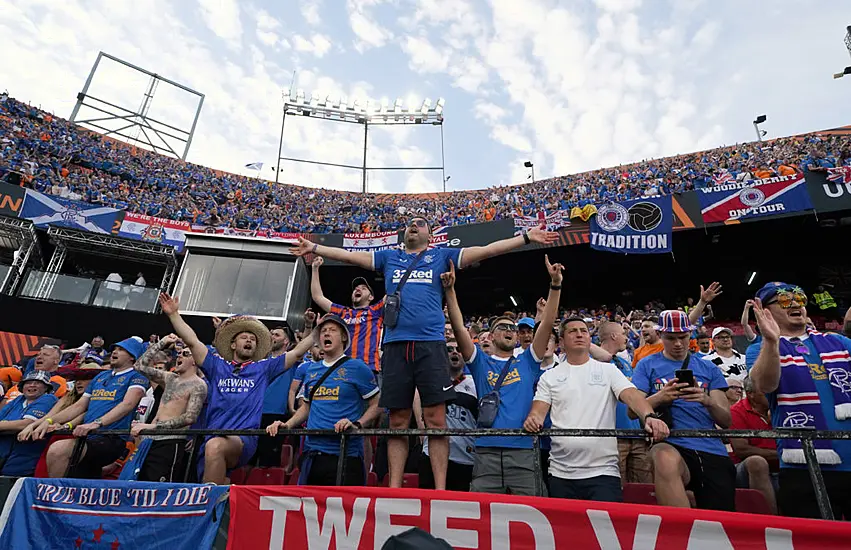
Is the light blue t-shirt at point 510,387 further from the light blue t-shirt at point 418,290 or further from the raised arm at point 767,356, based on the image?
the raised arm at point 767,356

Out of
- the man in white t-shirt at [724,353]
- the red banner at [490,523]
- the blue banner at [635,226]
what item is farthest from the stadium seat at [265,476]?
the blue banner at [635,226]

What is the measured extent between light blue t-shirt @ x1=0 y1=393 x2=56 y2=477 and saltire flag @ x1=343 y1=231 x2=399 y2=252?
10828mm

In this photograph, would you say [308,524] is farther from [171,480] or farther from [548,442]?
[548,442]

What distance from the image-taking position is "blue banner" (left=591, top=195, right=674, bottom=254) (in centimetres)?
1219

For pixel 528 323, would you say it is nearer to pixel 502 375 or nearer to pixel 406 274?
pixel 502 375

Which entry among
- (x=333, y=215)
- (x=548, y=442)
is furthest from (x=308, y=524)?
(x=333, y=215)

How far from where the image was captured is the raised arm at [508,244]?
3326 millimetres

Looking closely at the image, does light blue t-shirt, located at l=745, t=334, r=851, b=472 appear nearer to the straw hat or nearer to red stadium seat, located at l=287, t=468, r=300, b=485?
red stadium seat, located at l=287, t=468, r=300, b=485

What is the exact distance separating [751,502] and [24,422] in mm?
6232

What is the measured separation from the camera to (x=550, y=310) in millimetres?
3254

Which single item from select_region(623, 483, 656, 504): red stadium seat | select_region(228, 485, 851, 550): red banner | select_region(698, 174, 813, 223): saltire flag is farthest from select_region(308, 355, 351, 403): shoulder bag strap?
select_region(698, 174, 813, 223): saltire flag

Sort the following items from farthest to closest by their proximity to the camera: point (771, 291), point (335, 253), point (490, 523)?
point (335, 253) < point (771, 291) < point (490, 523)

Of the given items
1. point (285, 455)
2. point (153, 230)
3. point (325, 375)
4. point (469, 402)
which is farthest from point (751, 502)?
point (153, 230)

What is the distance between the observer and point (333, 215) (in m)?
24.2
